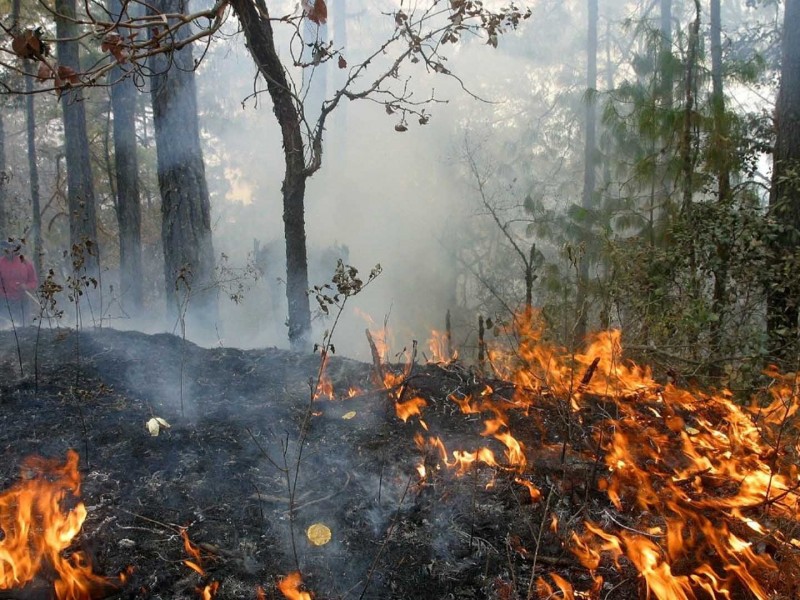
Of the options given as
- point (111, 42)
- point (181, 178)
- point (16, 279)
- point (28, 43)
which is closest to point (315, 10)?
point (111, 42)

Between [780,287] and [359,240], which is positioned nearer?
[780,287]

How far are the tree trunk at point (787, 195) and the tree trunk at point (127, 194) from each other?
10.3m

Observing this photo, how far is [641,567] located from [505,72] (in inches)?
813

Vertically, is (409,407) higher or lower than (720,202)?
lower

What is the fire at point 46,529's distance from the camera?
234cm

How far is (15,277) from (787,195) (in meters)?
10.4

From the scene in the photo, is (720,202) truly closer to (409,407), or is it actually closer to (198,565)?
(409,407)

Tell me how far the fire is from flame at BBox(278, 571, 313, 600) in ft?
2.40

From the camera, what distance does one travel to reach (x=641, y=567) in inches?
100.0

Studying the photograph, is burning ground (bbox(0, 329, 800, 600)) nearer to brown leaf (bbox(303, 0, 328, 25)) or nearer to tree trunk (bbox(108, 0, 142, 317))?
brown leaf (bbox(303, 0, 328, 25))

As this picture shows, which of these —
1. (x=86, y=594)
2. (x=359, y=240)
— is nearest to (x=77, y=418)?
(x=86, y=594)

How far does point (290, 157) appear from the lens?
5145mm

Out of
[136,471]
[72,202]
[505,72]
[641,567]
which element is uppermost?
[505,72]

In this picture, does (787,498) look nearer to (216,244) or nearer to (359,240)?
(359,240)
